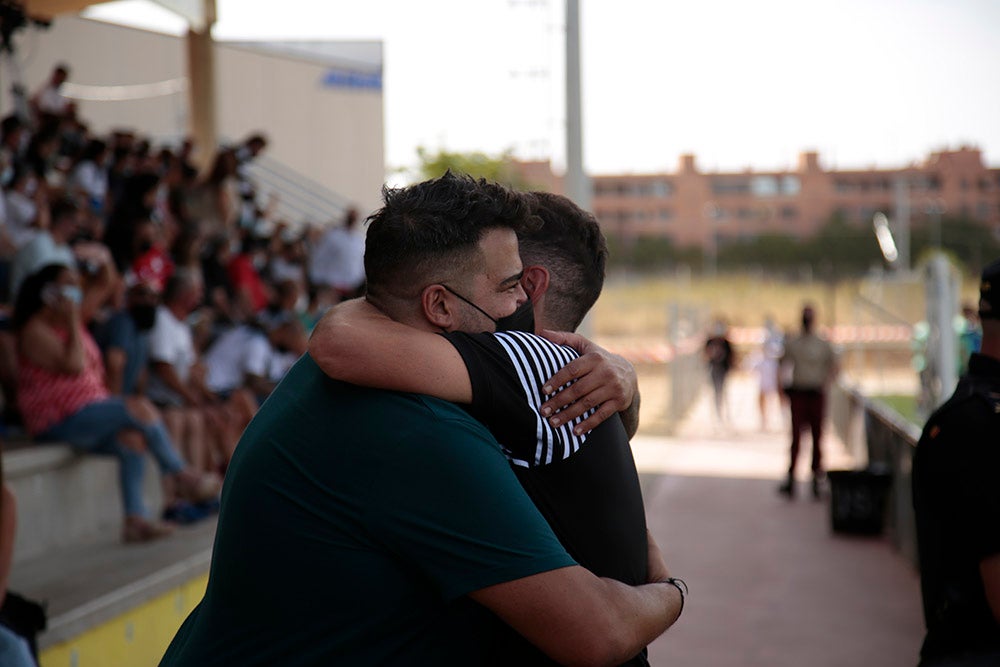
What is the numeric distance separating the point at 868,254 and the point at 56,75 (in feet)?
199

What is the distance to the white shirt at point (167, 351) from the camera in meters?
7.17

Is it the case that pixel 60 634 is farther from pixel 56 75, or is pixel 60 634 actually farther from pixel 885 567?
pixel 56 75

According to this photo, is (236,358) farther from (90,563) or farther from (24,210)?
(90,563)

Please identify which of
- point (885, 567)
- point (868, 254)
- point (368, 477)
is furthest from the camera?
point (868, 254)

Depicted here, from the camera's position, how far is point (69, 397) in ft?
20.3

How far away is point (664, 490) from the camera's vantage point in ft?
44.8

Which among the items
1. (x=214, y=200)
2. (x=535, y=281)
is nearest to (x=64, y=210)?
(x=214, y=200)

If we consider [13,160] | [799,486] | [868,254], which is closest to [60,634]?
[13,160]

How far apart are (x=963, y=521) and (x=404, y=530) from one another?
1.70 meters

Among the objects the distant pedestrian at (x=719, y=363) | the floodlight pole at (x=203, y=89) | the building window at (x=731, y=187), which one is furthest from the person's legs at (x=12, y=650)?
the building window at (x=731, y=187)

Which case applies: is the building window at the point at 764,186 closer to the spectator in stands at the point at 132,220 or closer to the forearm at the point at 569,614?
the spectator in stands at the point at 132,220

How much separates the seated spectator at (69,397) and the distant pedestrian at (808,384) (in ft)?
27.1

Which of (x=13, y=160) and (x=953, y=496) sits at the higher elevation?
(x=13, y=160)

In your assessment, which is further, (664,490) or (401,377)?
(664,490)
